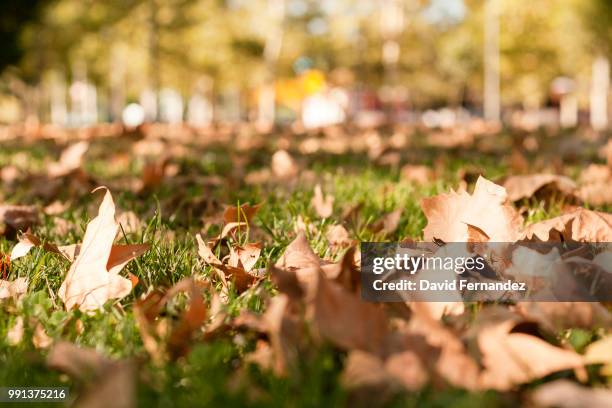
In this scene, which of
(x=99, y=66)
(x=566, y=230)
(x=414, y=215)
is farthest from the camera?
(x=99, y=66)

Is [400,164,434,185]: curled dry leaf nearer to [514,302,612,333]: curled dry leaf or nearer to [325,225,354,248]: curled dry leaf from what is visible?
[325,225,354,248]: curled dry leaf

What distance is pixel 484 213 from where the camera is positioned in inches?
59.4

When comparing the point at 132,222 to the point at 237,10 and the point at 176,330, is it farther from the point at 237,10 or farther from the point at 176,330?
the point at 237,10

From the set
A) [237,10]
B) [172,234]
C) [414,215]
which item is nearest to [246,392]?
[172,234]

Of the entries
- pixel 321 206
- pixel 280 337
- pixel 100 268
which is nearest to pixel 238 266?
pixel 100 268

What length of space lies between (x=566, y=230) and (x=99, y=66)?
3531cm

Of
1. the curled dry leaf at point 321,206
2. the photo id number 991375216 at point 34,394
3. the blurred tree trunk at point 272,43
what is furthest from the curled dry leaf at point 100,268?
the blurred tree trunk at point 272,43

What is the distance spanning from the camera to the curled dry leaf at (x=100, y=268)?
1.33 metres

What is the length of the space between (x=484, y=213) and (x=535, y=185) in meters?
0.90

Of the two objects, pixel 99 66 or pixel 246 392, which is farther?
pixel 99 66

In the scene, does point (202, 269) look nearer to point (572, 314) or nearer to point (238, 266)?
point (238, 266)

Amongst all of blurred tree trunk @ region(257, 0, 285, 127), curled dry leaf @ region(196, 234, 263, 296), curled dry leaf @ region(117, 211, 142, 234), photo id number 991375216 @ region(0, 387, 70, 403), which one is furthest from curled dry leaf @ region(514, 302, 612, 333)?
blurred tree trunk @ region(257, 0, 285, 127)

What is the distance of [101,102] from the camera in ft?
200

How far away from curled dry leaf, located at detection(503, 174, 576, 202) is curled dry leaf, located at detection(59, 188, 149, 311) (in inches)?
52.9
